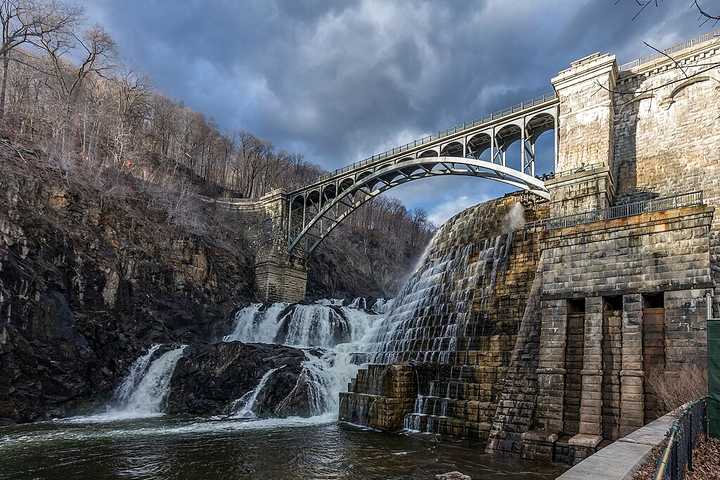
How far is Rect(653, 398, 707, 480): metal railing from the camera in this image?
376cm

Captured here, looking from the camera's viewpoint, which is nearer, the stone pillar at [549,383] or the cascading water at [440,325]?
the stone pillar at [549,383]

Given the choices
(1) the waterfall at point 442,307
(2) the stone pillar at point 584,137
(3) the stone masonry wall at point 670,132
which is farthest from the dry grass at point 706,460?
(2) the stone pillar at point 584,137

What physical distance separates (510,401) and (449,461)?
3.17 m

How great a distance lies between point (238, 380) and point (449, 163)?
1881cm

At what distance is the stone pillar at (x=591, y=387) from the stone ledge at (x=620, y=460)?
530cm

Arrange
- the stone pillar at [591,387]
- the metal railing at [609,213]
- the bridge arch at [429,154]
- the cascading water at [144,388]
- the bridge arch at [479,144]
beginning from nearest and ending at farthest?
the stone pillar at [591,387]
the metal railing at [609,213]
the cascading water at [144,388]
the bridge arch at [479,144]
the bridge arch at [429,154]

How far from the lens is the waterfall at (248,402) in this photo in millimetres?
20728

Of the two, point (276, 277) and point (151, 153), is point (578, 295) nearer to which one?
point (276, 277)

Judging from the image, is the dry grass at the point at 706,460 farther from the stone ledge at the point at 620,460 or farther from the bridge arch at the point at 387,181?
the bridge arch at the point at 387,181

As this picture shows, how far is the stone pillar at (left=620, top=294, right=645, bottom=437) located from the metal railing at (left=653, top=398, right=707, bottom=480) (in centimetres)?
470

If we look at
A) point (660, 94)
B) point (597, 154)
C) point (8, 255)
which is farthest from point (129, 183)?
point (660, 94)

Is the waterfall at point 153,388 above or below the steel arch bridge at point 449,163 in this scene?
below

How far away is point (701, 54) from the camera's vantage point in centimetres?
2077

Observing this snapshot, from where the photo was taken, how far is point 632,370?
42.1ft
